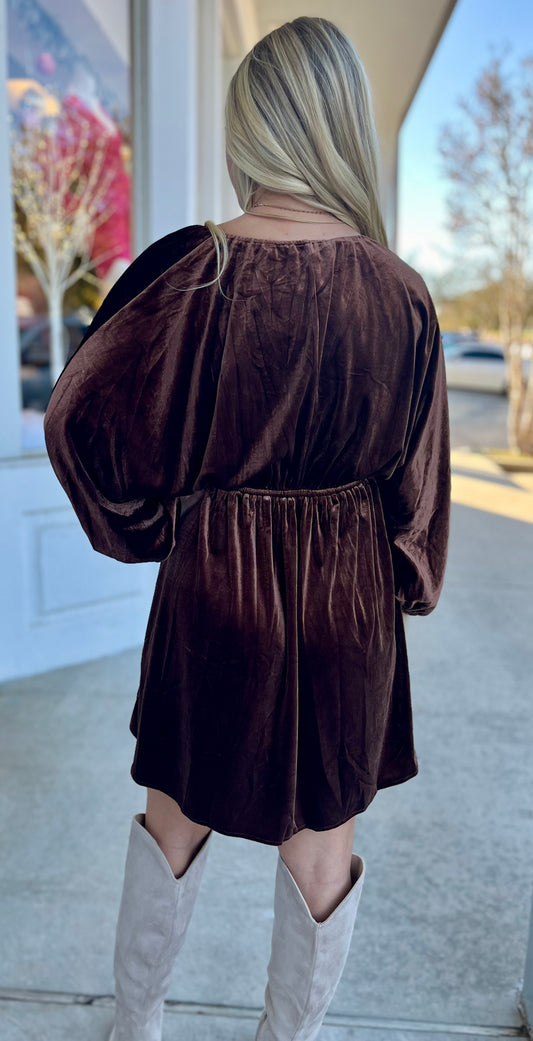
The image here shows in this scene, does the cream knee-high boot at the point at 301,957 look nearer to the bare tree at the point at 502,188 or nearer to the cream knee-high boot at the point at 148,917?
the cream knee-high boot at the point at 148,917

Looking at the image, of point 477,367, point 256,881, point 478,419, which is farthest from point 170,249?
point 477,367

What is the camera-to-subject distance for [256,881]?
5.98 ft

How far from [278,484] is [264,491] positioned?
21mm

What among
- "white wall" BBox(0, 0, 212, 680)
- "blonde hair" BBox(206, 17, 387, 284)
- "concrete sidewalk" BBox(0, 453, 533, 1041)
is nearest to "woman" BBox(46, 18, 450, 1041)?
"blonde hair" BBox(206, 17, 387, 284)

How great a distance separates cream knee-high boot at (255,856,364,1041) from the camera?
1.12 meters

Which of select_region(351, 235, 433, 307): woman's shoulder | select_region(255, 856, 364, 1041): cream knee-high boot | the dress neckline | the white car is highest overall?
the dress neckline

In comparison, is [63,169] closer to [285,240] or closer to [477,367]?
[285,240]

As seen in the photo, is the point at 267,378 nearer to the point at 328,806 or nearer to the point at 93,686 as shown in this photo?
the point at 328,806

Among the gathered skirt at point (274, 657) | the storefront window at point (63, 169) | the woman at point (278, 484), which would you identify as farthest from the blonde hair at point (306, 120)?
the storefront window at point (63, 169)

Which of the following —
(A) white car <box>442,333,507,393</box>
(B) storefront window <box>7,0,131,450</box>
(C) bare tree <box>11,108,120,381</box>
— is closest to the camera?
(B) storefront window <box>7,0,131,450</box>

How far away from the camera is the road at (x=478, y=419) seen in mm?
9656

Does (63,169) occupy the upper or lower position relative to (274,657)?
upper

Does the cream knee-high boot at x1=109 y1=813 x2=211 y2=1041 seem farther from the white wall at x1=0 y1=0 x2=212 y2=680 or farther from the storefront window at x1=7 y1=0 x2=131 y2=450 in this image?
the storefront window at x1=7 y1=0 x2=131 y2=450

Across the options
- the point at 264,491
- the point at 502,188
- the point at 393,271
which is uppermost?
the point at 393,271
